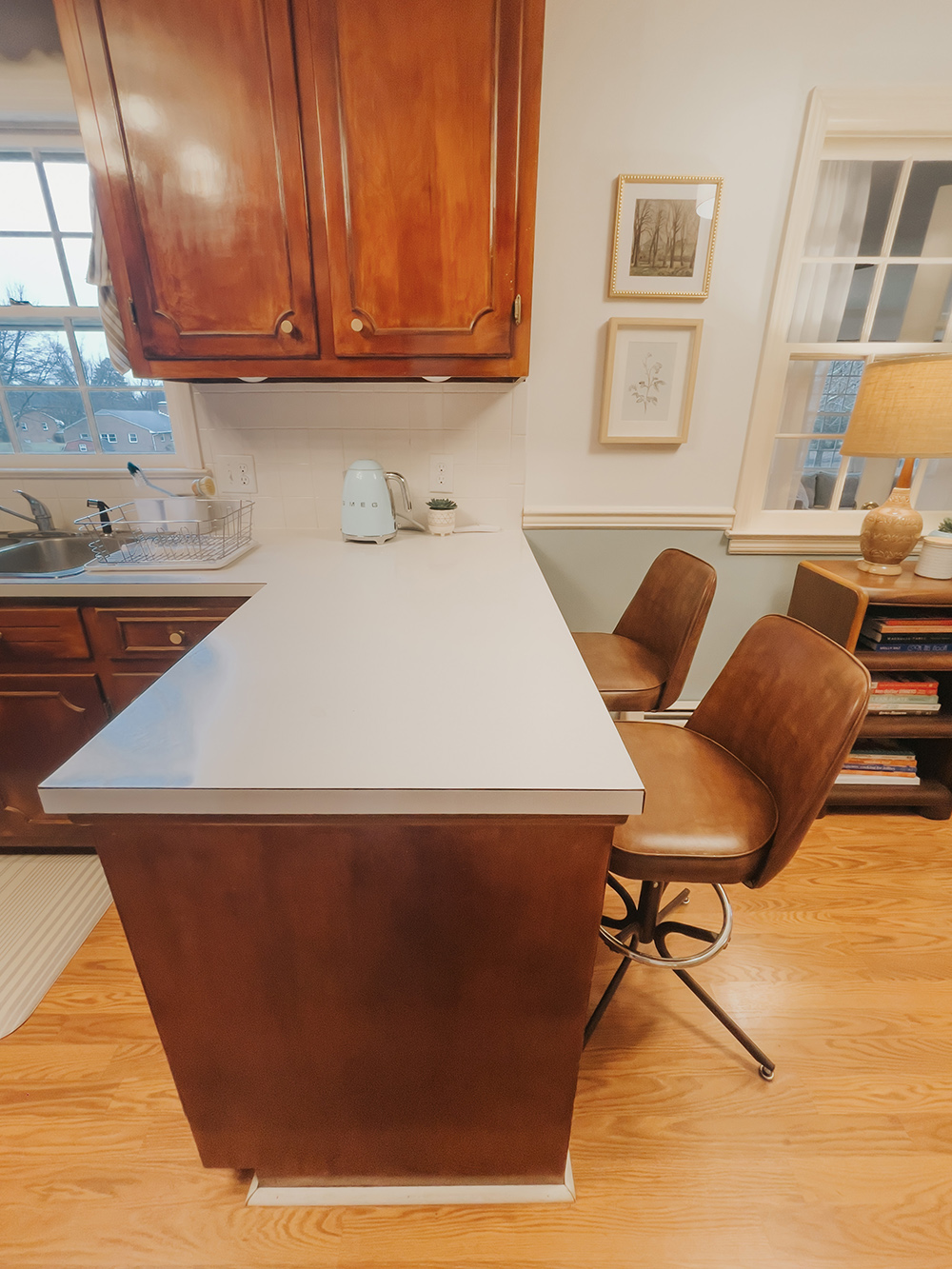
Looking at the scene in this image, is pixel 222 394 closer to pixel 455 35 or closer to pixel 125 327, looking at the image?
pixel 125 327

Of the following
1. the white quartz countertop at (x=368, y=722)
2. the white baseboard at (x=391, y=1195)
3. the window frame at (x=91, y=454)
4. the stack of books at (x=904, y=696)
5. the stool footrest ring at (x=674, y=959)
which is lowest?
the white baseboard at (x=391, y=1195)

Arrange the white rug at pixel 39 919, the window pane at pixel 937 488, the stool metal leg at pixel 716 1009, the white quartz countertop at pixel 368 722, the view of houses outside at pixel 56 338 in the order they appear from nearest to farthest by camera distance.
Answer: the white quartz countertop at pixel 368 722 → the stool metal leg at pixel 716 1009 → the white rug at pixel 39 919 → the view of houses outside at pixel 56 338 → the window pane at pixel 937 488

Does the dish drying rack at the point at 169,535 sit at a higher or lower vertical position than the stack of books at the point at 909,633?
higher

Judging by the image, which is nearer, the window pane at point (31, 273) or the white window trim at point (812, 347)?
the white window trim at point (812, 347)

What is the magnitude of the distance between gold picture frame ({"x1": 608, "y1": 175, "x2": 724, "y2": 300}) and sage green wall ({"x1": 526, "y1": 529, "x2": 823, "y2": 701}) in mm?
840

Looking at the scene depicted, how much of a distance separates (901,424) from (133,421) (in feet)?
8.73

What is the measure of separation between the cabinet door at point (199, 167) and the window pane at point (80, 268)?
2.33 feet

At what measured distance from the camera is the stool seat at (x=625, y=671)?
1.48 metres

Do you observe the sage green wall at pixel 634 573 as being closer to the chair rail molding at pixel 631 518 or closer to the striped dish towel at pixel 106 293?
the chair rail molding at pixel 631 518

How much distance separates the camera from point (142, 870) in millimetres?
782

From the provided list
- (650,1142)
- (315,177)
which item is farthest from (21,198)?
(650,1142)

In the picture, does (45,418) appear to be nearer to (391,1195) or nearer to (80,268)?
(80,268)

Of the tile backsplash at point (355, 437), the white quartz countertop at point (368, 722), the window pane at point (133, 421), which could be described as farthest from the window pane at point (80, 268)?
the white quartz countertop at point (368, 722)

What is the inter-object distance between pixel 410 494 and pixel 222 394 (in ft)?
2.43
